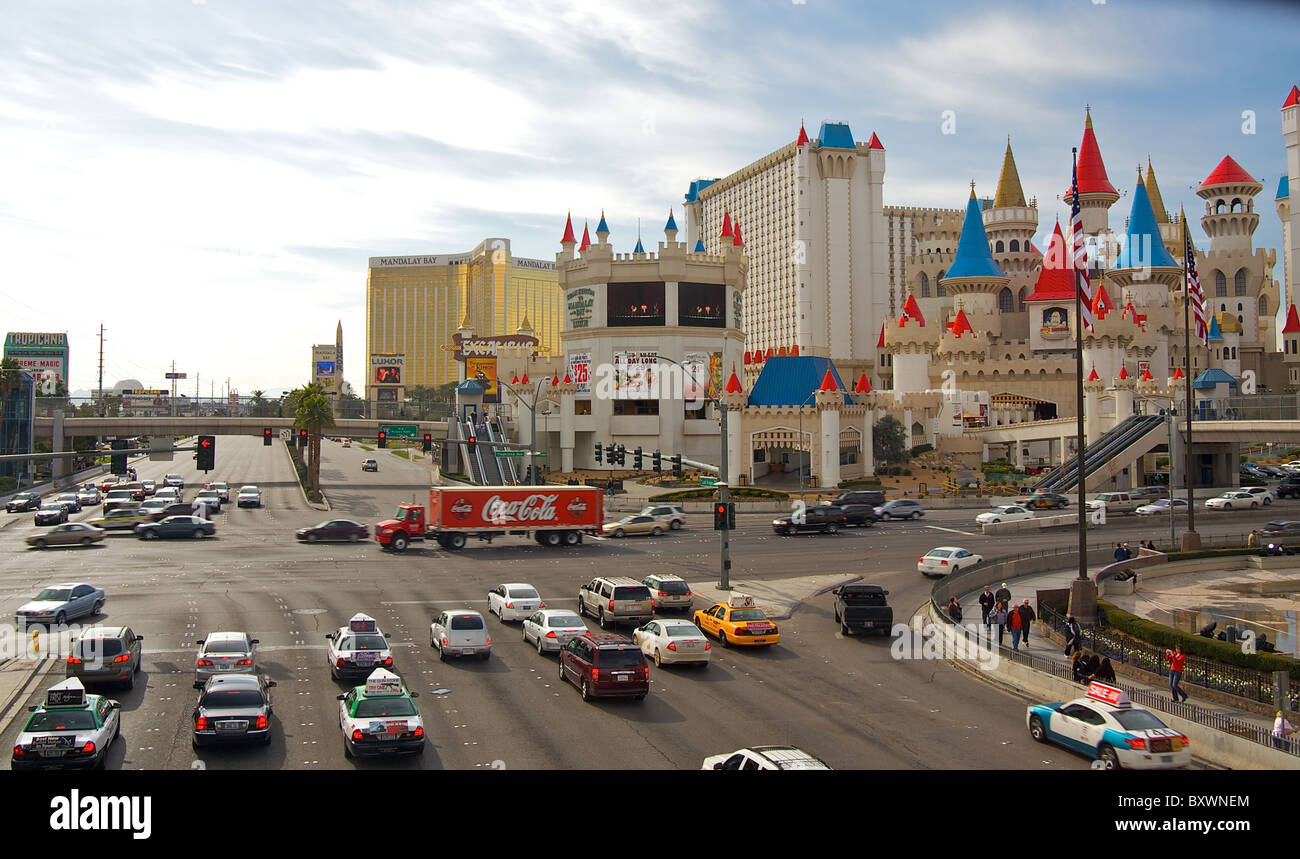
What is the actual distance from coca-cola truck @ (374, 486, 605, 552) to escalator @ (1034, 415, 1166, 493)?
3521 centimetres

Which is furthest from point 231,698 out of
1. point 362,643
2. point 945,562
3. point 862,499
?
point 862,499

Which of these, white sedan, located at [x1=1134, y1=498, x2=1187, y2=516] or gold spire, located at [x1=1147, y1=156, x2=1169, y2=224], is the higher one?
gold spire, located at [x1=1147, y1=156, x2=1169, y2=224]

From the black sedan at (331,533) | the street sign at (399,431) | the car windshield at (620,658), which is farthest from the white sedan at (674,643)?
the street sign at (399,431)

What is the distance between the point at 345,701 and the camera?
65.2 ft

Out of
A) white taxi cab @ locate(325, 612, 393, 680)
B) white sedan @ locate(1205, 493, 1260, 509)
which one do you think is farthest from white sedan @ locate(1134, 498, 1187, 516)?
white taxi cab @ locate(325, 612, 393, 680)

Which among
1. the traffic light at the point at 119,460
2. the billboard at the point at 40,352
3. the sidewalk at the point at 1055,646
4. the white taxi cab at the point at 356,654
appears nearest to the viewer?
the white taxi cab at the point at 356,654

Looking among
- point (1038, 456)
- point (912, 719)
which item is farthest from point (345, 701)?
point (1038, 456)

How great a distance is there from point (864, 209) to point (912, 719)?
128m

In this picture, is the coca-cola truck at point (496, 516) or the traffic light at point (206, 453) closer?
the traffic light at point (206, 453)

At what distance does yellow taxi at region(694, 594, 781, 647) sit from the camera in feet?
94.8

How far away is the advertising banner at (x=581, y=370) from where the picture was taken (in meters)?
95.1

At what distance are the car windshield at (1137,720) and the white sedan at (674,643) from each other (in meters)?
10.0

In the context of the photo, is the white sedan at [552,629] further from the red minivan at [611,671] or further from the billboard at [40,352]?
the billboard at [40,352]

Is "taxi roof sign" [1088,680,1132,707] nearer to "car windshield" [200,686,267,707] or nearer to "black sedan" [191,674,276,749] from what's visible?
"black sedan" [191,674,276,749]
